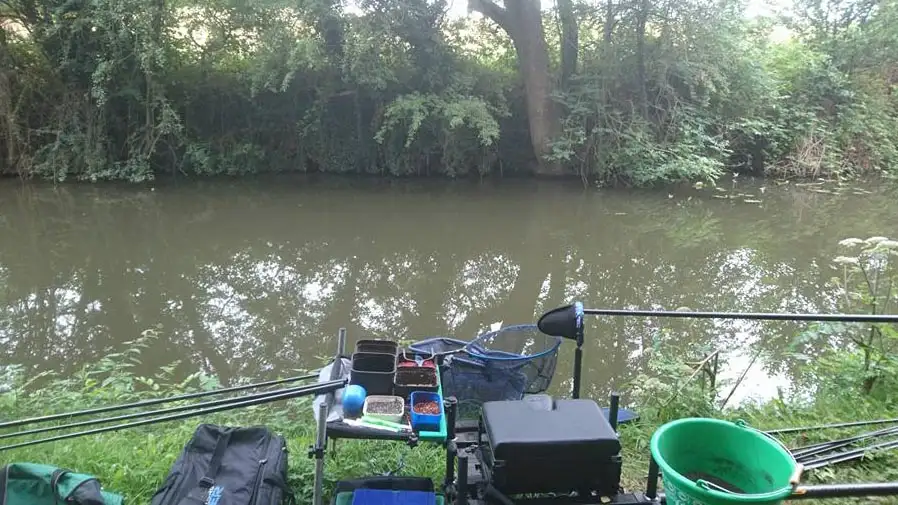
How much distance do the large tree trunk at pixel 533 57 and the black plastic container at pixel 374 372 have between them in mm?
8220

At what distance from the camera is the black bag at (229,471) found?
1883mm

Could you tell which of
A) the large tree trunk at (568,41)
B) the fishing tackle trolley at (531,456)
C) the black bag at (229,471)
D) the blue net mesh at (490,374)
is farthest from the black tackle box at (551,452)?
the large tree trunk at (568,41)

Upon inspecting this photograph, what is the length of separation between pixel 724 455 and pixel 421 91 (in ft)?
28.3

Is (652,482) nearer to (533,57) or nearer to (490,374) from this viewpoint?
(490,374)

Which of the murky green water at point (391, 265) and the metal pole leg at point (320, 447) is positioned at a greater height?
the metal pole leg at point (320, 447)

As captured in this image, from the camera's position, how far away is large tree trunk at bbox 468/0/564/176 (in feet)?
31.8

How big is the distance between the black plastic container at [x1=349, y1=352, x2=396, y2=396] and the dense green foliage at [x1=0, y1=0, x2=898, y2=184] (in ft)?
23.9

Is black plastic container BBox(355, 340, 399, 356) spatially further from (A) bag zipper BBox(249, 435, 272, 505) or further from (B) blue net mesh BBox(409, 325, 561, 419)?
(A) bag zipper BBox(249, 435, 272, 505)

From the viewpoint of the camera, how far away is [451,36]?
A: 9.79 m

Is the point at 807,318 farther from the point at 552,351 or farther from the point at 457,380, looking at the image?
the point at 457,380

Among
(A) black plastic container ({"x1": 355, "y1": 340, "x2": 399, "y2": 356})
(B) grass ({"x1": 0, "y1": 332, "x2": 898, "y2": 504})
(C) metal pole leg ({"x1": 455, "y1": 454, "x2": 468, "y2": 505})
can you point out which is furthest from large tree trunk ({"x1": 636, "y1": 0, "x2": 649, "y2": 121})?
(C) metal pole leg ({"x1": 455, "y1": 454, "x2": 468, "y2": 505})

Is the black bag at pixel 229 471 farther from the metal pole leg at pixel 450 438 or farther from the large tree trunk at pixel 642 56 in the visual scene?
the large tree trunk at pixel 642 56

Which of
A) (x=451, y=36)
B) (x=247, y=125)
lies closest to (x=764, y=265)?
(x=451, y=36)

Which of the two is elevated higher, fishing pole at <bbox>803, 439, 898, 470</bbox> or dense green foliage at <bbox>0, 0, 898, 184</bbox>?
dense green foliage at <bbox>0, 0, 898, 184</bbox>
